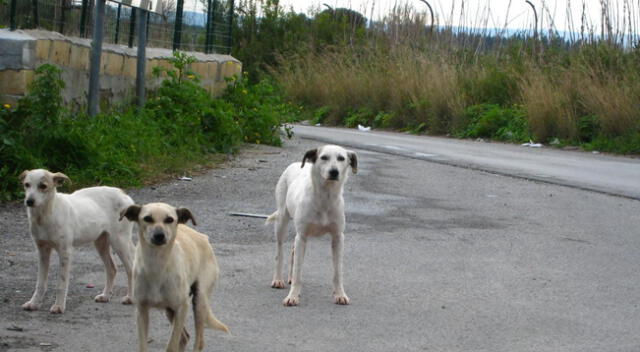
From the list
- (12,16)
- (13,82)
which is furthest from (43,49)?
(13,82)

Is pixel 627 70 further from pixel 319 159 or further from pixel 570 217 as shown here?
pixel 319 159

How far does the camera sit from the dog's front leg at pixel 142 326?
4910 mm

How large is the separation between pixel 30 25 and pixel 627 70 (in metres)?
13.6

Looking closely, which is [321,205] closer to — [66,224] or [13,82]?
[66,224]

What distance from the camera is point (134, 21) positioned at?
14875mm

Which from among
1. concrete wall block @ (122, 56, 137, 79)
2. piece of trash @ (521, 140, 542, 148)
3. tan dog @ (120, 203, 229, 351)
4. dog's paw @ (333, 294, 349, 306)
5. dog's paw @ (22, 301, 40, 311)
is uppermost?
concrete wall block @ (122, 56, 137, 79)

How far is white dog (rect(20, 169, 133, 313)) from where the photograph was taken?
19.7ft

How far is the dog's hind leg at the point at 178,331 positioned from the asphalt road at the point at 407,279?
0.28 meters

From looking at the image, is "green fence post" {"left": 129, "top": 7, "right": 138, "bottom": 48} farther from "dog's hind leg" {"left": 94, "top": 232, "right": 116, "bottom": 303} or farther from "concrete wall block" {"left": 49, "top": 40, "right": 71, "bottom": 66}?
"dog's hind leg" {"left": 94, "top": 232, "right": 116, "bottom": 303}

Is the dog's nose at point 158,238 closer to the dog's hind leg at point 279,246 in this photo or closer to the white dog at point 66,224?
the white dog at point 66,224

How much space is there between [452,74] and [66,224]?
793 inches

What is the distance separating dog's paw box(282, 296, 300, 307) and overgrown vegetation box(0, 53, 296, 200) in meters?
4.00

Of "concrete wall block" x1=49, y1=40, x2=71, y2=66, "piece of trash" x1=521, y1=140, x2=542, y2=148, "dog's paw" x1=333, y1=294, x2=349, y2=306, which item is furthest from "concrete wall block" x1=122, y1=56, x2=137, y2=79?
"piece of trash" x1=521, y1=140, x2=542, y2=148

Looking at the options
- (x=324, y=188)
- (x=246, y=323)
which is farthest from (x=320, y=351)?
(x=324, y=188)
